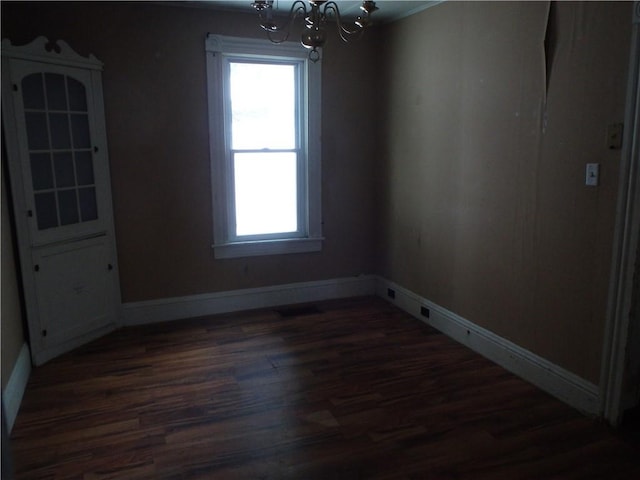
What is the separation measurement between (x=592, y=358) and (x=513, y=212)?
3.16 ft

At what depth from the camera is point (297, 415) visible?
8.84 feet

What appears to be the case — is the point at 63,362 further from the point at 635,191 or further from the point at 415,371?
the point at 635,191

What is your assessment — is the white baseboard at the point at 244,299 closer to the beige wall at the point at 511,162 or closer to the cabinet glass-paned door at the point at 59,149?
the beige wall at the point at 511,162

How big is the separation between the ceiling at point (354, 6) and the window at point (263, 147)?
25 cm

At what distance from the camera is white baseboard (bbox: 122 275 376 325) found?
4.10 meters

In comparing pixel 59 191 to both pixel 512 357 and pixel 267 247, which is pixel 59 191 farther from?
pixel 512 357

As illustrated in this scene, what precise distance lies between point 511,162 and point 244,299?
2540mm

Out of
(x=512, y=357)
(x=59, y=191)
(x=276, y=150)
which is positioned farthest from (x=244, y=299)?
(x=512, y=357)

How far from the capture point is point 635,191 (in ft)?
7.65

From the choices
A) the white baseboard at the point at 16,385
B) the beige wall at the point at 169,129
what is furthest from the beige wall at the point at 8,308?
the beige wall at the point at 169,129

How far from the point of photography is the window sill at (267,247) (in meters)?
4.28

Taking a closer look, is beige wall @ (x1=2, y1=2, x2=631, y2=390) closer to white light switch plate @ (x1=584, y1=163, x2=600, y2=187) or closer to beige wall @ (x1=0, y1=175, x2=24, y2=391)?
white light switch plate @ (x1=584, y1=163, x2=600, y2=187)

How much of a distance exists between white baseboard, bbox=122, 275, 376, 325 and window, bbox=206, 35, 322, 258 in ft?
1.19

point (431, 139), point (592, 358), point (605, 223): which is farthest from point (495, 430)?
point (431, 139)
